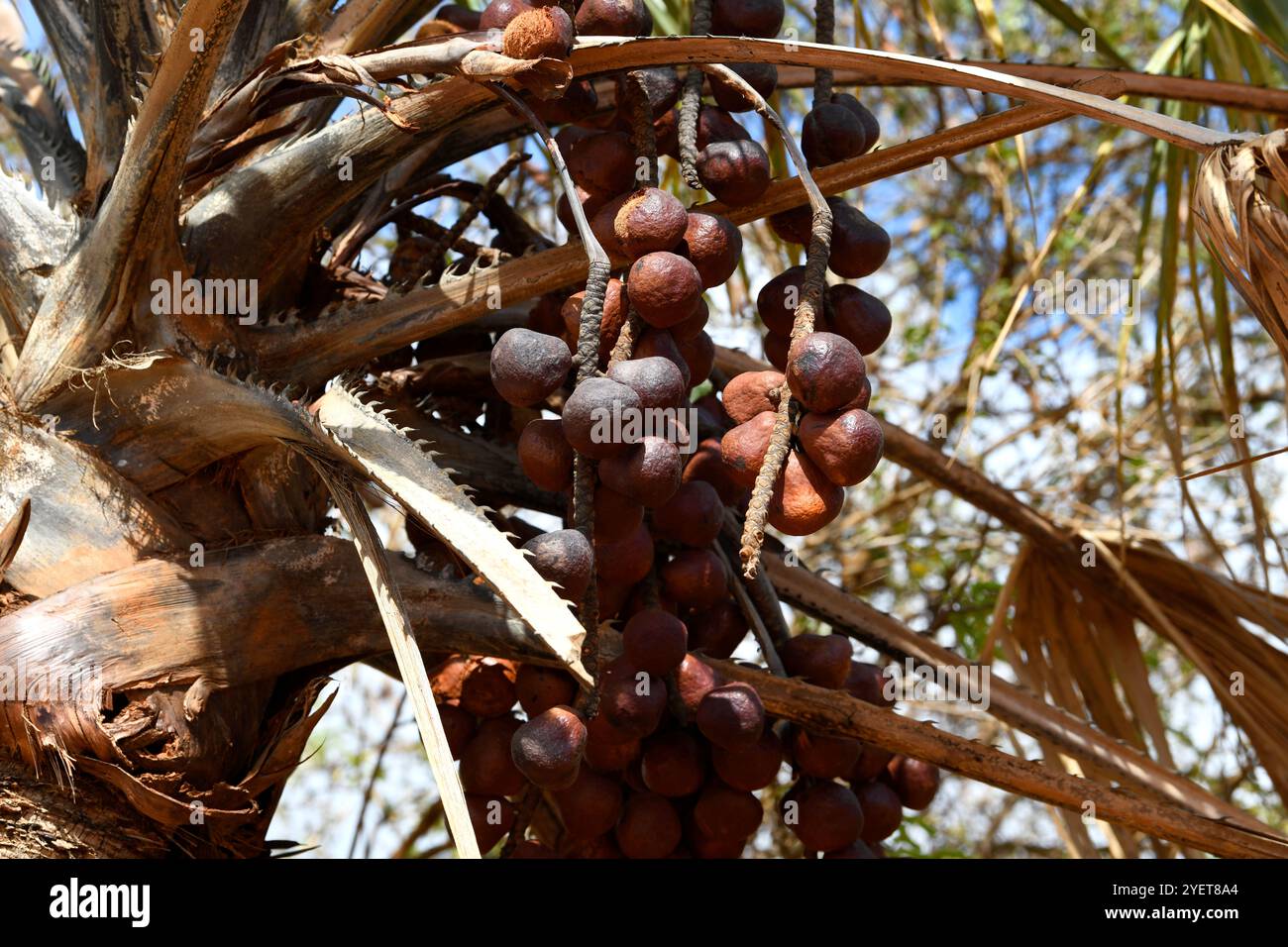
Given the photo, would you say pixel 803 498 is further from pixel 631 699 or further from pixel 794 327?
pixel 631 699

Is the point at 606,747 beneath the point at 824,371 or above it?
beneath

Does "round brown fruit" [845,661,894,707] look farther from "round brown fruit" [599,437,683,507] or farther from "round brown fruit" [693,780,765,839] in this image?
"round brown fruit" [599,437,683,507]

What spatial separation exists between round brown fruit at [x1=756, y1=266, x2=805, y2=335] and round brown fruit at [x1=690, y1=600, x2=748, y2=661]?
377 millimetres

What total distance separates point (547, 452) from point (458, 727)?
1.62 feet

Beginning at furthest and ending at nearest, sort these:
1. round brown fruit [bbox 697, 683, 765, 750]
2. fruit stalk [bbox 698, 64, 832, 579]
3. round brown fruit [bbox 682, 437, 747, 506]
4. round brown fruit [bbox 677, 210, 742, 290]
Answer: round brown fruit [bbox 682, 437, 747, 506] → round brown fruit [bbox 697, 683, 765, 750] → round brown fruit [bbox 677, 210, 742, 290] → fruit stalk [bbox 698, 64, 832, 579]

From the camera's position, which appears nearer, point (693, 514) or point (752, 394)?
point (752, 394)

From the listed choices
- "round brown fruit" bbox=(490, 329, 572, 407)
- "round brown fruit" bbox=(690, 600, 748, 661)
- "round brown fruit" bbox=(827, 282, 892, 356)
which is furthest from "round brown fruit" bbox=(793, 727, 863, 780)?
"round brown fruit" bbox=(490, 329, 572, 407)

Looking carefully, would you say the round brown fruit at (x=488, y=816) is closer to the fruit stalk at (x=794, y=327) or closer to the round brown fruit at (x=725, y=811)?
the round brown fruit at (x=725, y=811)

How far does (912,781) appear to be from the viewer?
1.62 meters

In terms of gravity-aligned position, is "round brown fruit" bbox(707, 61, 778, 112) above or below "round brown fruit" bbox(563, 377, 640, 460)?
above

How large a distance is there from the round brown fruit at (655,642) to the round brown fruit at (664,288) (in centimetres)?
31

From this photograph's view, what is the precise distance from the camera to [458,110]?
133 centimetres

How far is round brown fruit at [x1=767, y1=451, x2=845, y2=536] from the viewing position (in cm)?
105

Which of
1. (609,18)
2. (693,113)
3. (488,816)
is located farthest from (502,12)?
(488,816)
